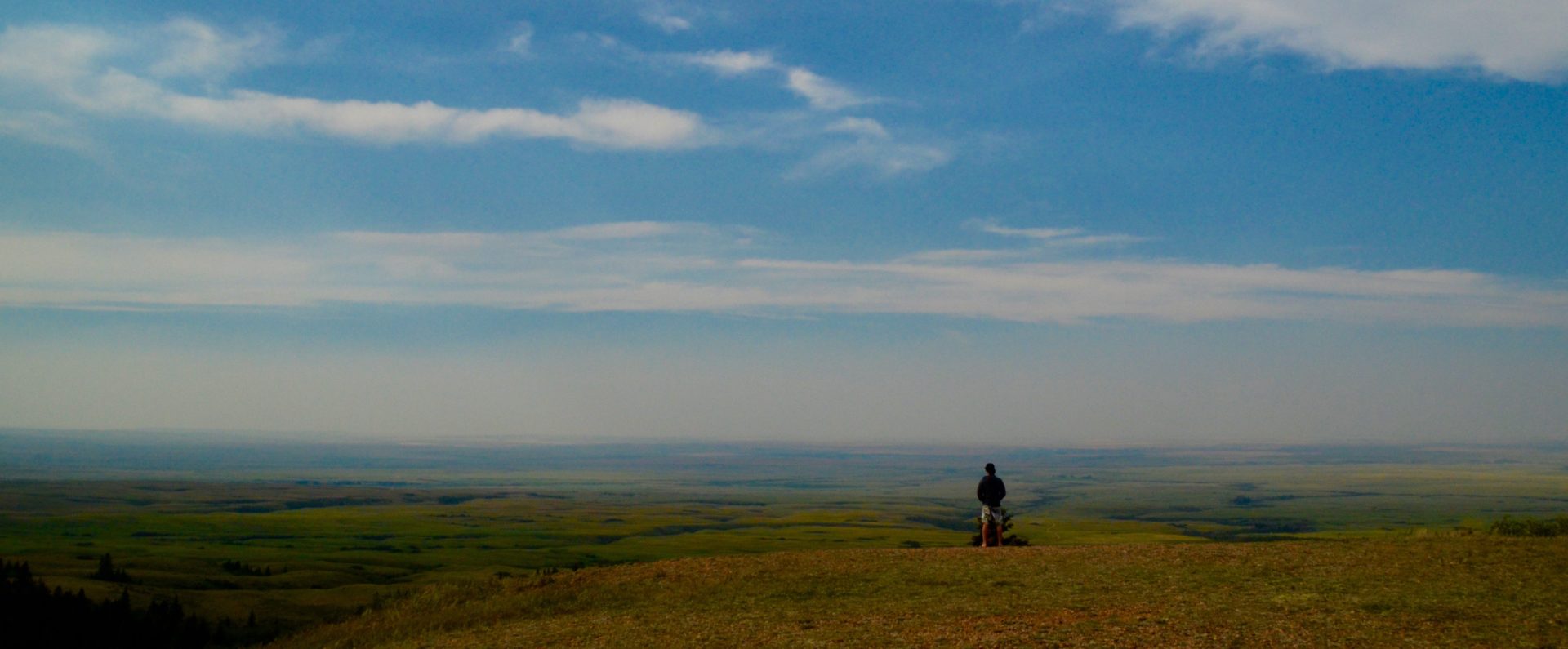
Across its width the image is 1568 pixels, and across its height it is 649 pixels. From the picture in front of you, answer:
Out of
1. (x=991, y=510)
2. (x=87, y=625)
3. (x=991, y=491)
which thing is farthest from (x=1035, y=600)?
(x=87, y=625)

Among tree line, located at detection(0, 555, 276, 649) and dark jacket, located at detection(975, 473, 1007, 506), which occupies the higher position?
dark jacket, located at detection(975, 473, 1007, 506)

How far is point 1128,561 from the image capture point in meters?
24.6

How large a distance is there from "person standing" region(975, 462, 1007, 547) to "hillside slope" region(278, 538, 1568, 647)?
1.85 m

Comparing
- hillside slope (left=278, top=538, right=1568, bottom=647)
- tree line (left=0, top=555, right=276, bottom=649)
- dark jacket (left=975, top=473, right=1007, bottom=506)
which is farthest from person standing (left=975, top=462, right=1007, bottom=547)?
tree line (left=0, top=555, right=276, bottom=649)

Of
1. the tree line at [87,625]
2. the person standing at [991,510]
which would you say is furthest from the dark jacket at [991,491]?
the tree line at [87,625]

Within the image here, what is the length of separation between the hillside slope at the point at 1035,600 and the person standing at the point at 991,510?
1.85 meters

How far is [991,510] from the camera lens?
2998 centimetres

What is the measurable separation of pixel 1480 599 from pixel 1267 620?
430 centimetres

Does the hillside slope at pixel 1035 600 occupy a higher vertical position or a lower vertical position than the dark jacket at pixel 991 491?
lower

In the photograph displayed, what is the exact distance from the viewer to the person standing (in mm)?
29094

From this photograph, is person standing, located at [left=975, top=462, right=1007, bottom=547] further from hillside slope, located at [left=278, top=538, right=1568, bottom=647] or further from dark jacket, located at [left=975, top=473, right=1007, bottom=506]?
hillside slope, located at [left=278, top=538, right=1568, bottom=647]

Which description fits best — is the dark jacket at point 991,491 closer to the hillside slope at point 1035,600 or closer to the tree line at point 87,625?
the hillside slope at point 1035,600

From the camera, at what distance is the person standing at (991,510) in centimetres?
2909

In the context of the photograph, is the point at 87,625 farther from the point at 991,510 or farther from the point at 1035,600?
the point at 1035,600
